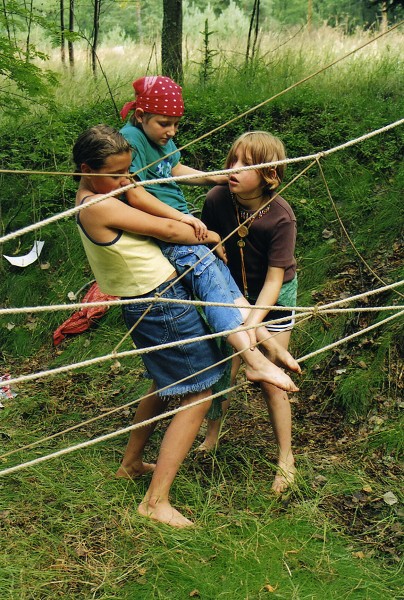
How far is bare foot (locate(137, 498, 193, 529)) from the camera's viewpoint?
107 inches

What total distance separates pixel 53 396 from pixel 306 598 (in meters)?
2.19

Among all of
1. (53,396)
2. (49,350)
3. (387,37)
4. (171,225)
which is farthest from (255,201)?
(387,37)

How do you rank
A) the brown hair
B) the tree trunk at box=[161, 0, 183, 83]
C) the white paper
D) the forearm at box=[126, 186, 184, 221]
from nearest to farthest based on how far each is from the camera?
the brown hair < the forearm at box=[126, 186, 184, 221] < the white paper < the tree trunk at box=[161, 0, 183, 83]

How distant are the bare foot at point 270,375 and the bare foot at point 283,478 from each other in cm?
55

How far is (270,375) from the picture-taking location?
8.46ft

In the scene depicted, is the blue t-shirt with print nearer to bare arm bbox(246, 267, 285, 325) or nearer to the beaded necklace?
the beaded necklace

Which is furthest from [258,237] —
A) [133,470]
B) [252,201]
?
[133,470]

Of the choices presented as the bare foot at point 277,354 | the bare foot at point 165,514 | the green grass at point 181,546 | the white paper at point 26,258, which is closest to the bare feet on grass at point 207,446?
the green grass at point 181,546

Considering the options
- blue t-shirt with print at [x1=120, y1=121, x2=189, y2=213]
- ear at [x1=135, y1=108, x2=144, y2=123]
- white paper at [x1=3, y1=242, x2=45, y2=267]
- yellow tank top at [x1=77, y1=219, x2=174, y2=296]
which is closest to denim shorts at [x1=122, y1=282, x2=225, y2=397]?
yellow tank top at [x1=77, y1=219, x2=174, y2=296]

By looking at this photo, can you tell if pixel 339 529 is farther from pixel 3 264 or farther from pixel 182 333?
pixel 3 264

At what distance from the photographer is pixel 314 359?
159 inches

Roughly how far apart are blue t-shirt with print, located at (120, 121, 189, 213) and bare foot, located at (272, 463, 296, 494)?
3.57 ft

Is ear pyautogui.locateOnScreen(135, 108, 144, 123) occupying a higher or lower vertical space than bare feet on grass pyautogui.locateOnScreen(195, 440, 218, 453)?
higher

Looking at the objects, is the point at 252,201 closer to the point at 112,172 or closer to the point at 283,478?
the point at 112,172
